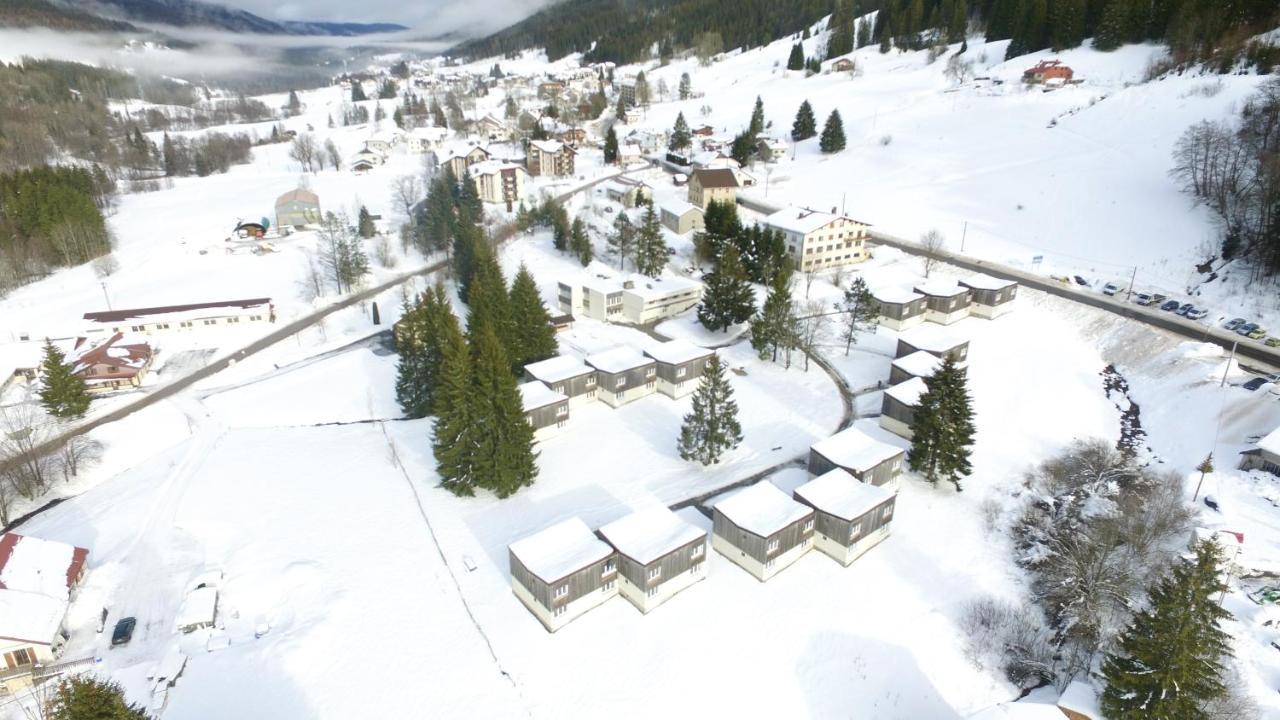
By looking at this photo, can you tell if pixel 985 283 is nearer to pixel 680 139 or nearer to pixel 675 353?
pixel 675 353

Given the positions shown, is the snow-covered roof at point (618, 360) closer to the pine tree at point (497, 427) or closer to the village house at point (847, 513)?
the pine tree at point (497, 427)

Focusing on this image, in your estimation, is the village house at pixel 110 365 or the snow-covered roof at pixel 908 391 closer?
the snow-covered roof at pixel 908 391

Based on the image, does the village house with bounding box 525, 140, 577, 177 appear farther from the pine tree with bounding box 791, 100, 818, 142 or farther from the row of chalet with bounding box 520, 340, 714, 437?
the row of chalet with bounding box 520, 340, 714, 437

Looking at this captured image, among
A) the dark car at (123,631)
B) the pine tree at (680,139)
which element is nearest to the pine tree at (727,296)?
the dark car at (123,631)

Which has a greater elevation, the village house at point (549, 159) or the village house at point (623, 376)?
the village house at point (549, 159)

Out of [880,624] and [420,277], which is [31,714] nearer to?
[880,624]

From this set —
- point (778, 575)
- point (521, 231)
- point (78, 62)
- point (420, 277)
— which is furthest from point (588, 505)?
point (78, 62)

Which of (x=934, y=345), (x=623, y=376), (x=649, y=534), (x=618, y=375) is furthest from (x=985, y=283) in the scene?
(x=649, y=534)
